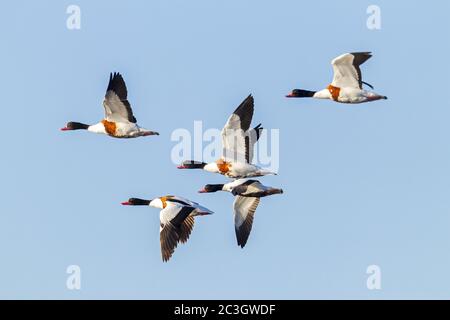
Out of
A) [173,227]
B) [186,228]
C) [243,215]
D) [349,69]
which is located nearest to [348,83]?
[349,69]

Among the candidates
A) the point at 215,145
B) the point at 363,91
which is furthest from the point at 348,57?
the point at 215,145

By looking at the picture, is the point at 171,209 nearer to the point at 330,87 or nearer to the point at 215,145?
the point at 215,145

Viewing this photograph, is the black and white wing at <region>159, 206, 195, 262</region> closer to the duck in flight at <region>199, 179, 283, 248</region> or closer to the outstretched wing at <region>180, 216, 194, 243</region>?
the outstretched wing at <region>180, 216, 194, 243</region>

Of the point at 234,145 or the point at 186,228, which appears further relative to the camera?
the point at 186,228

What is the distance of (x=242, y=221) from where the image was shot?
4178 centimetres

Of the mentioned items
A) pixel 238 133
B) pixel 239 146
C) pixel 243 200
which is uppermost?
pixel 238 133

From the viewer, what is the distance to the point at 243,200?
4184 centimetres

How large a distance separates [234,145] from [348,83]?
3097mm

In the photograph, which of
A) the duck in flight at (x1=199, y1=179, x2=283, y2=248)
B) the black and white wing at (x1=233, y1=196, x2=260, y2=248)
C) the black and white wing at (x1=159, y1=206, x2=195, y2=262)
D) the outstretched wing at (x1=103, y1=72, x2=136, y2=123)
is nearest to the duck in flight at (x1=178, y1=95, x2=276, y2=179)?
the duck in flight at (x1=199, y1=179, x2=283, y2=248)

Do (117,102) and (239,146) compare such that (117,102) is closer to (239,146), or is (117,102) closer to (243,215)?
(239,146)

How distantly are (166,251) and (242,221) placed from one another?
2.94 metres

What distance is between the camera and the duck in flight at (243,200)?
41.0 m

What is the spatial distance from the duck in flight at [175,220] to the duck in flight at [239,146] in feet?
3.16

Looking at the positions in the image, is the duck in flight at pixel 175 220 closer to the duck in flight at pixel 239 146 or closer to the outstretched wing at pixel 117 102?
the duck in flight at pixel 239 146
